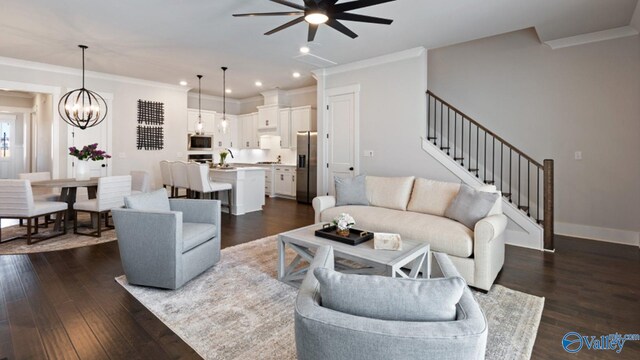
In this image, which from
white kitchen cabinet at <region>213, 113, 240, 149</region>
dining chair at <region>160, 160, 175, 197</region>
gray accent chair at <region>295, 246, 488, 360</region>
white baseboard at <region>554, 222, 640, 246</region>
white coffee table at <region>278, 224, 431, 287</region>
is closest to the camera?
gray accent chair at <region>295, 246, 488, 360</region>

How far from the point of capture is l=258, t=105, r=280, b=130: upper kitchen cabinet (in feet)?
28.0

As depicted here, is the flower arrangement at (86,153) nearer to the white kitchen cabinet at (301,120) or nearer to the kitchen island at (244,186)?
the kitchen island at (244,186)

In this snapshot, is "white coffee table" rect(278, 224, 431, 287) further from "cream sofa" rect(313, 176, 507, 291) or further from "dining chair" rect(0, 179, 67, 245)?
"dining chair" rect(0, 179, 67, 245)

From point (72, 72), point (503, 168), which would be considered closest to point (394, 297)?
point (503, 168)

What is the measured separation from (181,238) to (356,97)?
4179 mm

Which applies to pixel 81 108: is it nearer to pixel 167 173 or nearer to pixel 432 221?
pixel 167 173

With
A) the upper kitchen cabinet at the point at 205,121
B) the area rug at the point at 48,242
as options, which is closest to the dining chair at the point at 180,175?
the area rug at the point at 48,242

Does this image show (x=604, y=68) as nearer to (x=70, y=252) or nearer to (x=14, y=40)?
(x=70, y=252)

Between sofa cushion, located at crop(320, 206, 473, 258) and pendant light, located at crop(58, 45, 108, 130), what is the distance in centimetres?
532

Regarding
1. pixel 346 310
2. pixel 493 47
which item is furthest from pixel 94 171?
pixel 493 47

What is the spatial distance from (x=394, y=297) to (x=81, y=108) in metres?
7.35

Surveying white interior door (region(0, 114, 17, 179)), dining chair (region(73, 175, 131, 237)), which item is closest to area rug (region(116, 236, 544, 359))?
dining chair (region(73, 175, 131, 237))

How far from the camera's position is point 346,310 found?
1.06 metres

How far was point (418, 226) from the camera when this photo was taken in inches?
129
